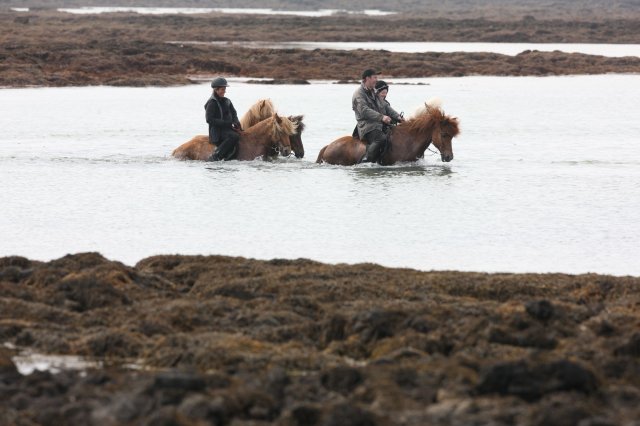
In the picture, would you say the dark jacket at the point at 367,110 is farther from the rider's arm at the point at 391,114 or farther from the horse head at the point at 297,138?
the horse head at the point at 297,138

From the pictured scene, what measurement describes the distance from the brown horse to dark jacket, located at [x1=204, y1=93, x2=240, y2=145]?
238 millimetres

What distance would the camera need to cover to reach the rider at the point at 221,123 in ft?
52.7

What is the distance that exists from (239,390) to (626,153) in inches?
503

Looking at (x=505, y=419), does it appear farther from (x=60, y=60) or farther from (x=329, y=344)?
(x=60, y=60)

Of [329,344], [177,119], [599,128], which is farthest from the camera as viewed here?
[177,119]

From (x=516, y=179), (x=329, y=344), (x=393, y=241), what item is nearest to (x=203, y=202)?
(x=393, y=241)

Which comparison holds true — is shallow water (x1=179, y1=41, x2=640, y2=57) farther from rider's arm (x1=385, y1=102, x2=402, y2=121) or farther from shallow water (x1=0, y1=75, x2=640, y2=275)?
rider's arm (x1=385, y1=102, x2=402, y2=121)

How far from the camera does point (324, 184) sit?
14.5m

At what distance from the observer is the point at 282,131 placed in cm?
1623

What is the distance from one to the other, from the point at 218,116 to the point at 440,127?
3211mm

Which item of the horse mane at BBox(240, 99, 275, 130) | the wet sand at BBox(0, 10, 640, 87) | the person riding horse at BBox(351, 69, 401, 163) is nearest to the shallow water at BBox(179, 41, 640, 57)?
the wet sand at BBox(0, 10, 640, 87)

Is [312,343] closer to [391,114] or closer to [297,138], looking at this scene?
[391,114]

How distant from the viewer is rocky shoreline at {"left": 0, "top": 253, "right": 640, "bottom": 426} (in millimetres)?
5488

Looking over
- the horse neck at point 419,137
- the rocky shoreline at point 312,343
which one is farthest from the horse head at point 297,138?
the rocky shoreline at point 312,343
